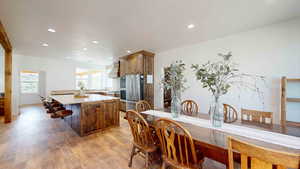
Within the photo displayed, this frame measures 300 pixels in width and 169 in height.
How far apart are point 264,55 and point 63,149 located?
4885 millimetres

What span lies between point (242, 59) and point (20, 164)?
5071 millimetres

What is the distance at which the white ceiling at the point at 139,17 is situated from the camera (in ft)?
6.54

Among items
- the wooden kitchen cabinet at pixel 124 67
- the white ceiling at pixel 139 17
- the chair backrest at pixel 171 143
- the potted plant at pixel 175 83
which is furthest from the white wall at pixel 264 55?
the wooden kitchen cabinet at pixel 124 67

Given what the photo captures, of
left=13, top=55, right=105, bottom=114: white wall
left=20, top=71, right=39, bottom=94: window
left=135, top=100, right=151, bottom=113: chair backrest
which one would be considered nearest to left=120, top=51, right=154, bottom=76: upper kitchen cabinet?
left=135, top=100, right=151, bottom=113: chair backrest

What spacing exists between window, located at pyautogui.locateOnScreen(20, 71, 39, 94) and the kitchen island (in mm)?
5588

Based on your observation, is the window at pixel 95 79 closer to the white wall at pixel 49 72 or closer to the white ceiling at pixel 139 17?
the white wall at pixel 49 72

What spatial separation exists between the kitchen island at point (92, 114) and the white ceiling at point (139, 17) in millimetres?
1827

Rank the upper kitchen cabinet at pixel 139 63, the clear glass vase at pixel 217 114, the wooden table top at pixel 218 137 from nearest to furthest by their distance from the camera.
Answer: the wooden table top at pixel 218 137 → the clear glass vase at pixel 217 114 → the upper kitchen cabinet at pixel 139 63

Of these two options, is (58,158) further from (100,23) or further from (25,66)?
(25,66)

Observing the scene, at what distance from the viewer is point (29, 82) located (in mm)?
6902

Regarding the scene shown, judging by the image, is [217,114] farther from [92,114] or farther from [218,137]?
[92,114]

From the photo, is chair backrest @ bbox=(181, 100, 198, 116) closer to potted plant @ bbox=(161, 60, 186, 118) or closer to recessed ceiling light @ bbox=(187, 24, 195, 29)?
potted plant @ bbox=(161, 60, 186, 118)

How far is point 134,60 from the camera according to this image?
508 cm

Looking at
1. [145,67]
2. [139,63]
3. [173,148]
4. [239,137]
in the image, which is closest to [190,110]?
[239,137]
